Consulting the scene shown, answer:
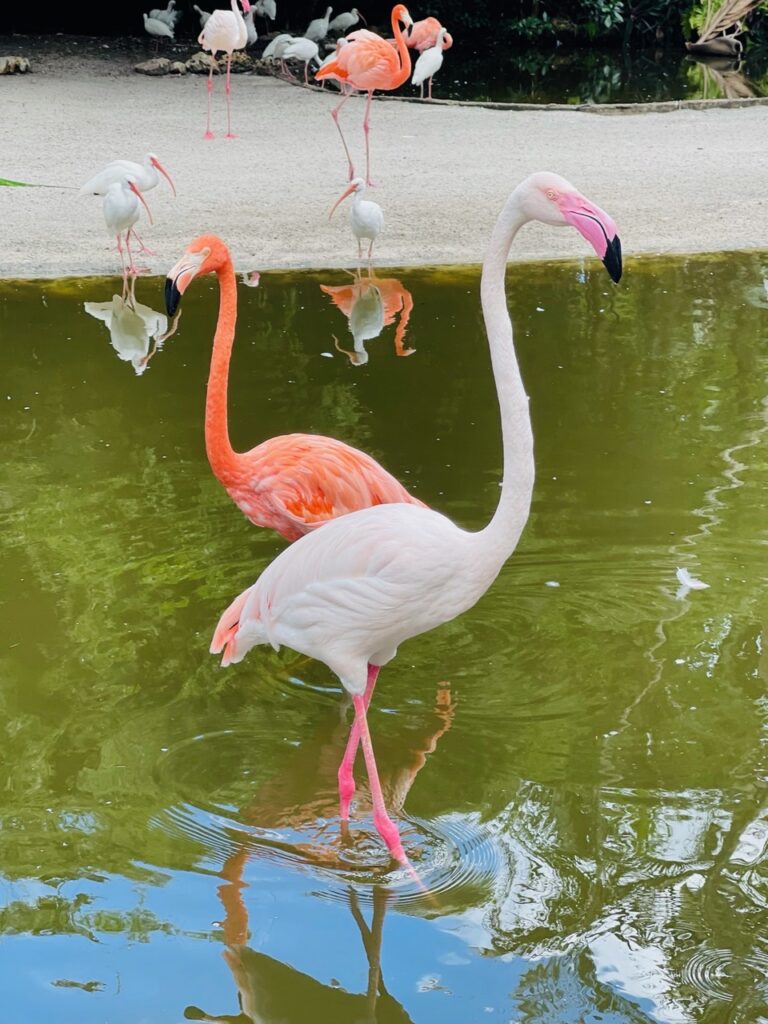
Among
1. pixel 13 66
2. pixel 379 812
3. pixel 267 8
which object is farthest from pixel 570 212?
pixel 267 8

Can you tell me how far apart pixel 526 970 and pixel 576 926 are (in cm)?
17

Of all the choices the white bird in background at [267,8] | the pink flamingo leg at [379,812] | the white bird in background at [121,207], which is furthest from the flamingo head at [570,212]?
the white bird in background at [267,8]

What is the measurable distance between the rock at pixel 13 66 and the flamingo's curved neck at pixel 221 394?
31.6 ft

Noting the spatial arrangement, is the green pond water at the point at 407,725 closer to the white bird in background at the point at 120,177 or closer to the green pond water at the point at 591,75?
the white bird in background at the point at 120,177

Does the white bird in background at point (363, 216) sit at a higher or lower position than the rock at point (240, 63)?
lower

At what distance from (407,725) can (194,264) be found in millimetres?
1417

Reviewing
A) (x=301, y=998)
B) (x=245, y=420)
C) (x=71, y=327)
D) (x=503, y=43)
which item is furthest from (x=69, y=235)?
(x=503, y=43)

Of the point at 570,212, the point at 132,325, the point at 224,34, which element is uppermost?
the point at 224,34

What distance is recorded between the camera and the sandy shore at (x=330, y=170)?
763 cm

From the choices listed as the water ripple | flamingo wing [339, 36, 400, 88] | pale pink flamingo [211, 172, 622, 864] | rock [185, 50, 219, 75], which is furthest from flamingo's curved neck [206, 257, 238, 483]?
rock [185, 50, 219, 75]

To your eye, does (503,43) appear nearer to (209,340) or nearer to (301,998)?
(209,340)

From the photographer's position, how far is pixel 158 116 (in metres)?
10.9

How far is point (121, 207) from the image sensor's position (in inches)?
264

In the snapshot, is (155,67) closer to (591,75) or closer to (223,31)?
(223,31)
